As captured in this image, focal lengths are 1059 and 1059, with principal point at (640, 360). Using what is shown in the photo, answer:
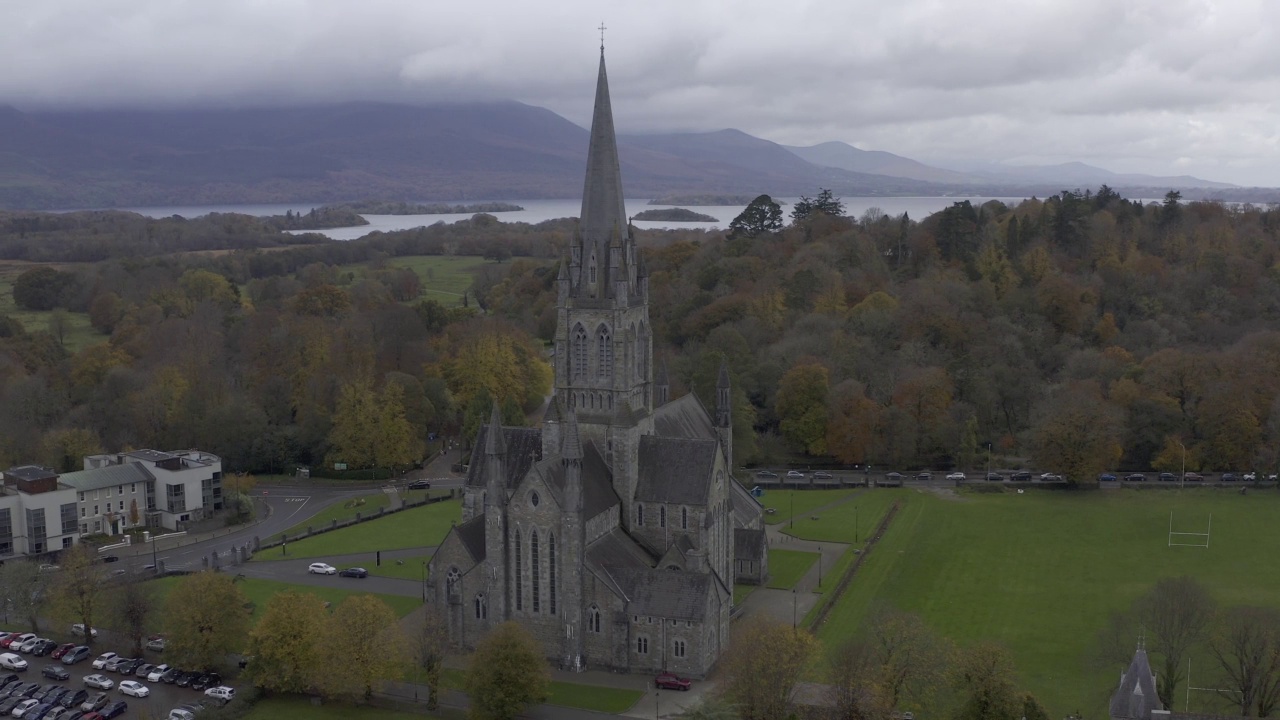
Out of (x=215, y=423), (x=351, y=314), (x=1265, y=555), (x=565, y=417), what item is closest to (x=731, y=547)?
(x=565, y=417)

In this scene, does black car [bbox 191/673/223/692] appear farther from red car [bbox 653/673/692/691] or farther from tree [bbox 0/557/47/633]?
red car [bbox 653/673/692/691]

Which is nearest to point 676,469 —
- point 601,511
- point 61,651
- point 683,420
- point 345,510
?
point 601,511

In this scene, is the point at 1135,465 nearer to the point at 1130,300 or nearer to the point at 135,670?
the point at 1130,300

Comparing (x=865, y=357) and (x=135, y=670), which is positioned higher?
(x=865, y=357)

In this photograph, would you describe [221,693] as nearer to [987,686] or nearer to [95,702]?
[95,702]

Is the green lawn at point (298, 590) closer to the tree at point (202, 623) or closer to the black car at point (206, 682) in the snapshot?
the tree at point (202, 623)

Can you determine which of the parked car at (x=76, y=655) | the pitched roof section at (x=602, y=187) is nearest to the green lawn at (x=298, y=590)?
the parked car at (x=76, y=655)
